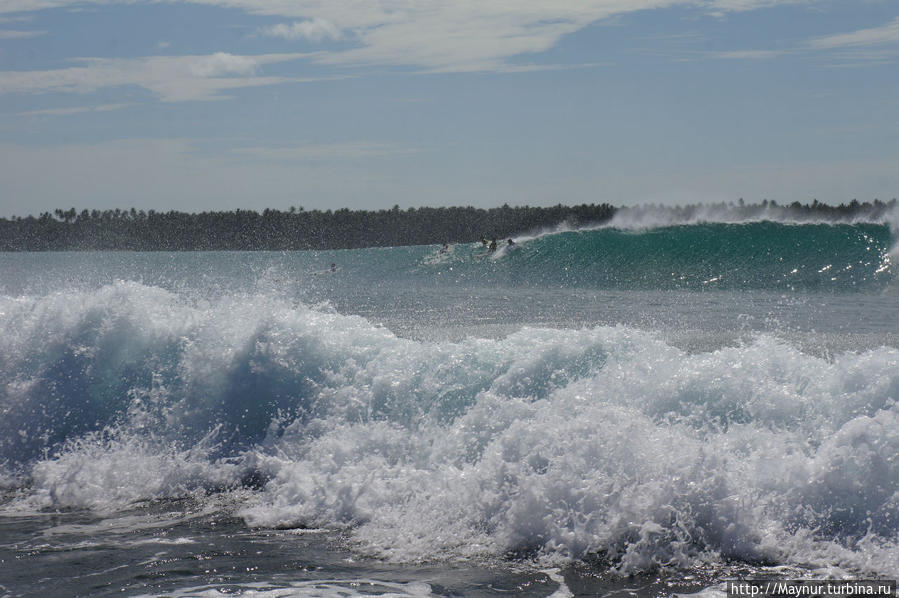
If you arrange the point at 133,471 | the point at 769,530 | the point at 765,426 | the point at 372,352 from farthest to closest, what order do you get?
the point at 372,352, the point at 133,471, the point at 765,426, the point at 769,530

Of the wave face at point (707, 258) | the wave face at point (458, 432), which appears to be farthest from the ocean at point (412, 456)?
the wave face at point (707, 258)

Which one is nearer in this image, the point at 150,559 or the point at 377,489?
the point at 150,559

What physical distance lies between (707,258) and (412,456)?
26.7m

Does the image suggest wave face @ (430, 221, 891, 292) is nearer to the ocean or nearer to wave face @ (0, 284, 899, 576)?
the ocean

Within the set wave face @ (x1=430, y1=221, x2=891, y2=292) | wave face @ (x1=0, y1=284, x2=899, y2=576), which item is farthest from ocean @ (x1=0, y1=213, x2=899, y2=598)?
wave face @ (x1=430, y1=221, x2=891, y2=292)

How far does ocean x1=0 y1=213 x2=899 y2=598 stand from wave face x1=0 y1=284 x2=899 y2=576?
2cm

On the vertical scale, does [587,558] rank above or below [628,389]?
below

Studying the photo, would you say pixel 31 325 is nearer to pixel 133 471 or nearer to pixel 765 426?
pixel 133 471

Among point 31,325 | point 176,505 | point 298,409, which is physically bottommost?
point 176,505

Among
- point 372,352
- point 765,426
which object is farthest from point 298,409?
point 765,426

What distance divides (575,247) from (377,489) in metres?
31.7

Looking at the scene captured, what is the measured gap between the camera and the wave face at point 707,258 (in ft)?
95.1

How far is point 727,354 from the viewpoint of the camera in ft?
30.4

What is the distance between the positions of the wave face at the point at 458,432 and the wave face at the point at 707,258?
62.5 feet
